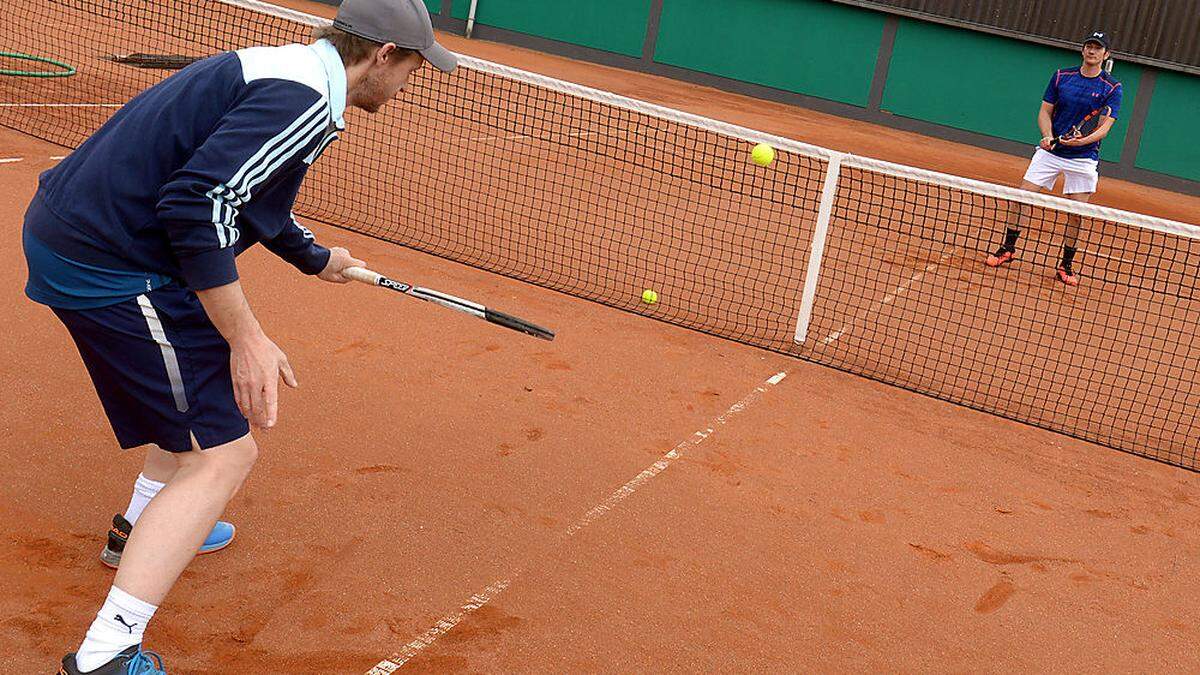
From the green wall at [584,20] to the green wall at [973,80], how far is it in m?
5.01

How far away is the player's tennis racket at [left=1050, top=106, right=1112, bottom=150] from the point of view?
32.0 feet

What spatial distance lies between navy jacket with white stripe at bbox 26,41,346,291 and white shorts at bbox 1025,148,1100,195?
28.1 ft

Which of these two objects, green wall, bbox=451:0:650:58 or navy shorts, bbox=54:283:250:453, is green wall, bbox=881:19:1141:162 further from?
navy shorts, bbox=54:283:250:453

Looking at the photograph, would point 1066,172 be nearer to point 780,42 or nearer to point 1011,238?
point 1011,238

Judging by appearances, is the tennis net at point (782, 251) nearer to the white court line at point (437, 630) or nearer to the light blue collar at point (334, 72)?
the white court line at point (437, 630)

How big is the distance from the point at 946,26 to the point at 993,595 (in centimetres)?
1753

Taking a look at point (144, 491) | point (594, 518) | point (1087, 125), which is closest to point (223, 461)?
point (144, 491)

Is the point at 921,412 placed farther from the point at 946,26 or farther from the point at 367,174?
the point at 946,26

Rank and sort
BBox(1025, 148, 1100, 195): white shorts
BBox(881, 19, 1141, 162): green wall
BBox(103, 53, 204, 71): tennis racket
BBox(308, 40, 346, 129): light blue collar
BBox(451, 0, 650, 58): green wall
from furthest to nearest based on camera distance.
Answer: BBox(451, 0, 650, 58): green wall, BBox(881, 19, 1141, 162): green wall, BBox(103, 53, 204, 71): tennis racket, BBox(1025, 148, 1100, 195): white shorts, BBox(308, 40, 346, 129): light blue collar

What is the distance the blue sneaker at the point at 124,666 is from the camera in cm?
283

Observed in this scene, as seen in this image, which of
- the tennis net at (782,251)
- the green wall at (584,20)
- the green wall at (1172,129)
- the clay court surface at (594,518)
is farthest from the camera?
the green wall at (584,20)

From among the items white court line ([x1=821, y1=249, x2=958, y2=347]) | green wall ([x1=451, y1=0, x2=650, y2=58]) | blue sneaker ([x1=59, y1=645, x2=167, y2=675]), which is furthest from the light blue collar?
green wall ([x1=451, y1=0, x2=650, y2=58])

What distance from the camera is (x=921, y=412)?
6363 mm


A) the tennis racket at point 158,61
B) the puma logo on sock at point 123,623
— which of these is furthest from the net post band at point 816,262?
the tennis racket at point 158,61
